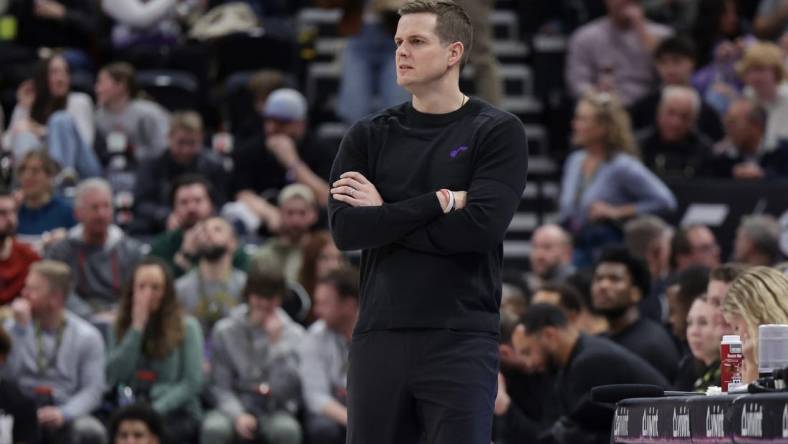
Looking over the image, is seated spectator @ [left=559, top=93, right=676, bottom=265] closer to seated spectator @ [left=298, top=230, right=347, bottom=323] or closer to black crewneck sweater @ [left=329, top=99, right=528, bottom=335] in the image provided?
seated spectator @ [left=298, top=230, right=347, bottom=323]

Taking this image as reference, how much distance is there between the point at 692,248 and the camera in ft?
34.7

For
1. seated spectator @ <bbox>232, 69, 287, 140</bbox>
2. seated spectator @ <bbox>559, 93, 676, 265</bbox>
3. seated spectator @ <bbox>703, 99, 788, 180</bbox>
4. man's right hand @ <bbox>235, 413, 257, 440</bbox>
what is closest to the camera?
man's right hand @ <bbox>235, 413, 257, 440</bbox>

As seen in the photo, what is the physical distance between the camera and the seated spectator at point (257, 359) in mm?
9906

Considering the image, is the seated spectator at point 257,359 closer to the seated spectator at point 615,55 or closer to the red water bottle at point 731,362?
the seated spectator at point 615,55

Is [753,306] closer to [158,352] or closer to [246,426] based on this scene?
[246,426]

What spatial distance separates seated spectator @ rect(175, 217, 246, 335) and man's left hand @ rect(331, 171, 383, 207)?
5.60 m

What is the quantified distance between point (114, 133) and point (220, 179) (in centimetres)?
91

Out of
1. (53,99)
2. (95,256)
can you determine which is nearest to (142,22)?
(53,99)

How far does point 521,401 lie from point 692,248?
7.26ft

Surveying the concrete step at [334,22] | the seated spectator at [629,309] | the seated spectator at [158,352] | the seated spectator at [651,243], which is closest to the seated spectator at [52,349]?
the seated spectator at [158,352]

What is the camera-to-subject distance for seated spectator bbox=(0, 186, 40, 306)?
1040 centimetres

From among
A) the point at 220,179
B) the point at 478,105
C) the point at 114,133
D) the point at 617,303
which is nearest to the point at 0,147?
the point at 114,133

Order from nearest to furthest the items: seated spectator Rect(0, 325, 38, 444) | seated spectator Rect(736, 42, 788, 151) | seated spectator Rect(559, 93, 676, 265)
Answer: seated spectator Rect(0, 325, 38, 444) → seated spectator Rect(559, 93, 676, 265) → seated spectator Rect(736, 42, 788, 151)

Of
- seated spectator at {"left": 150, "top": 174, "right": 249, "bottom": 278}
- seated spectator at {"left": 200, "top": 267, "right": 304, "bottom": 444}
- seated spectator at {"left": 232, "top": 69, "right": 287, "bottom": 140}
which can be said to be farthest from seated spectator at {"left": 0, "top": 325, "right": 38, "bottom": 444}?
seated spectator at {"left": 232, "top": 69, "right": 287, "bottom": 140}
